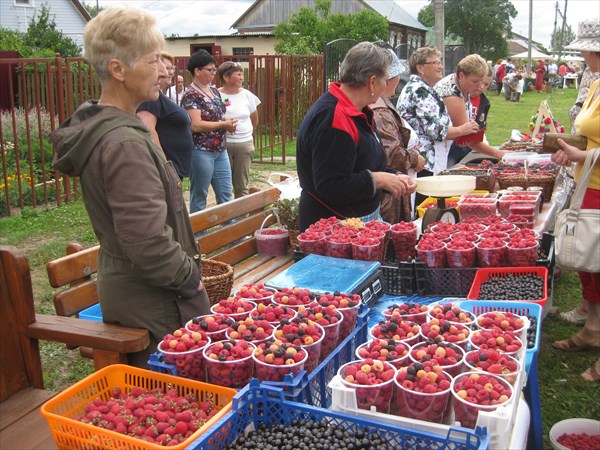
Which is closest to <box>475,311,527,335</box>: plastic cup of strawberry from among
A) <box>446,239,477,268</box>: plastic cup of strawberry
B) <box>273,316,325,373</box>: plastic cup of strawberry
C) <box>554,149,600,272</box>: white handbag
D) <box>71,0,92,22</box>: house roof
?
<box>273,316,325,373</box>: plastic cup of strawberry

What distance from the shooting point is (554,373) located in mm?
4246

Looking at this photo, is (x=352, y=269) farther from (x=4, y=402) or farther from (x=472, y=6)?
(x=472, y=6)

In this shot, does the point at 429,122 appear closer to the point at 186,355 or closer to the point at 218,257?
the point at 218,257

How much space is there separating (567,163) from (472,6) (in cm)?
7261

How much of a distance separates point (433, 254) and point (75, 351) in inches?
121

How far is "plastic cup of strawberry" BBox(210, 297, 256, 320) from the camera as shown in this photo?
7.79 ft

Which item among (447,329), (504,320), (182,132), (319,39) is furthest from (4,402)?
(319,39)

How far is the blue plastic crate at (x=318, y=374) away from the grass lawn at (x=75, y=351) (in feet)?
5.97

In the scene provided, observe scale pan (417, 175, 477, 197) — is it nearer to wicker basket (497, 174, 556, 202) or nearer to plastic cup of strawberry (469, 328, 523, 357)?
wicker basket (497, 174, 556, 202)

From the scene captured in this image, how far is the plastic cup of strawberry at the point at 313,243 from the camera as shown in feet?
11.4

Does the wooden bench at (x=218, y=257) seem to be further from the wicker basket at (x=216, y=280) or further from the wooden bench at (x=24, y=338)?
the wicker basket at (x=216, y=280)

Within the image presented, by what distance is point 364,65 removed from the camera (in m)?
3.54

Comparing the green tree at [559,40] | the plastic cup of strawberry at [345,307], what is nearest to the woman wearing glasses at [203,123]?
the plastic cup of strawberry at [345,307]

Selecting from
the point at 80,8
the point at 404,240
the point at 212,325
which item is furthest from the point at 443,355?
the point at 80,8
